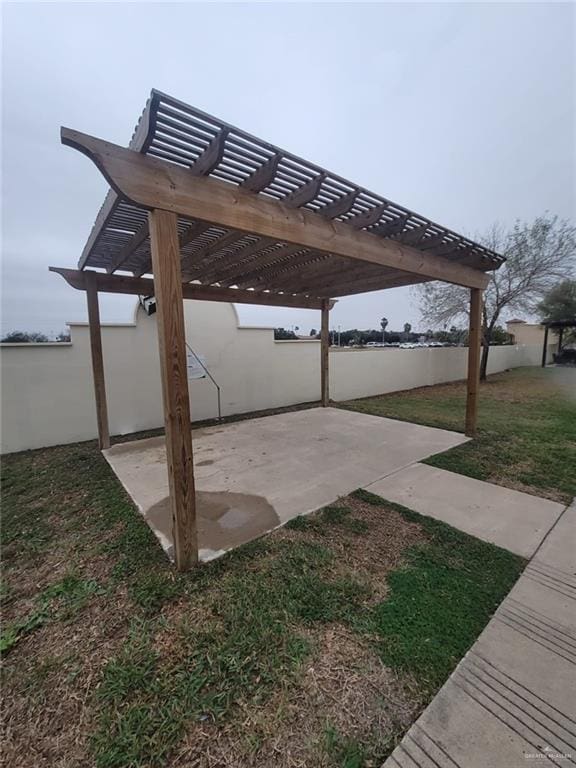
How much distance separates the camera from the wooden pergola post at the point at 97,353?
4.09 m

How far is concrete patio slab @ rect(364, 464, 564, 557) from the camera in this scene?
236cm

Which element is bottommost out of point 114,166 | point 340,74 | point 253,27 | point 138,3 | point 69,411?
point 69,411

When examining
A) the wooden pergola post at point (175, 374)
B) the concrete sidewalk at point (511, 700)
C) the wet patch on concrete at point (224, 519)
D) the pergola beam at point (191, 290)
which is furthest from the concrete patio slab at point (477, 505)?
the pergola beam at point (191, 290)

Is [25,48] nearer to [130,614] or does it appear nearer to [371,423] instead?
[130,614]

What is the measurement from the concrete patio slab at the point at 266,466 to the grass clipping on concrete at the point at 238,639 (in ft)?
0.97

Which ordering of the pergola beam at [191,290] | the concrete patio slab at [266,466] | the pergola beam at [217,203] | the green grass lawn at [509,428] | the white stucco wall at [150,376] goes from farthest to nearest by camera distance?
1. the white stucco wall at [150,376]
2. the pergola beam at [191,290]
3. the green grass lawn at [509,428]
4. the concrete patio slab at [266,466]
5. the pergola beam at [217,203]

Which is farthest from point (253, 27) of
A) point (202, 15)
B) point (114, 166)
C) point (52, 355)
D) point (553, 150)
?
point (553, 150)

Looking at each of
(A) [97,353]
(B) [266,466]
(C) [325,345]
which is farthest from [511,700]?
(C) [325,345]

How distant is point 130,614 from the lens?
1705 millimetres

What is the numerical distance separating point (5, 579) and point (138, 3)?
5.66 m

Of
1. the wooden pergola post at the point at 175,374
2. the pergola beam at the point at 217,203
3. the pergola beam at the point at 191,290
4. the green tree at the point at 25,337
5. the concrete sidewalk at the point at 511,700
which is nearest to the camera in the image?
the concrete sidewalk at the point at 511,700

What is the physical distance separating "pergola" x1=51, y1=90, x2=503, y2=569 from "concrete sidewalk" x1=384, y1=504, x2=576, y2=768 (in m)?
1.49

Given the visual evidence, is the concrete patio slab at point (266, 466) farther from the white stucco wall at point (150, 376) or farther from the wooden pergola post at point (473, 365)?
the white stucco wall at point (150, 376)

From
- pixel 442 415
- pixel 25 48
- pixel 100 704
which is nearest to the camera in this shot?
pixel 100 704
